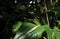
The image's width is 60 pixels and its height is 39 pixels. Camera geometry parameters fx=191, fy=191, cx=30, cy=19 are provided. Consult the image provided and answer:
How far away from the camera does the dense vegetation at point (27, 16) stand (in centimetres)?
134

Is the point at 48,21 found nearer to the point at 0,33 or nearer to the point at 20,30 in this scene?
the point at 20,30

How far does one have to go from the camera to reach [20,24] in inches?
52.6

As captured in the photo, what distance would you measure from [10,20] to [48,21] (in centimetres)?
31

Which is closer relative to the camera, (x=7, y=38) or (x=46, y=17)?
(x=46, y=17)

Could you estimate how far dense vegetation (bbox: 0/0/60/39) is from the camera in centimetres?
134

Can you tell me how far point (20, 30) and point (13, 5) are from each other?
39 cm

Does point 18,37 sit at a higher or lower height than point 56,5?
lower

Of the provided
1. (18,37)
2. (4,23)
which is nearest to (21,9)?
(4,23)

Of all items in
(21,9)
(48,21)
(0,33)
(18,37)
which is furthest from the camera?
(0,33)

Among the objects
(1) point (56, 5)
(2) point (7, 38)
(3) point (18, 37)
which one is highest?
(1) point (56, 5)

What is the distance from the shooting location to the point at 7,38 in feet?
5.08

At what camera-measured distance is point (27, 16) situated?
1.53m

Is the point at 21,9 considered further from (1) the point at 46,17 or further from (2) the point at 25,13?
(1) the point at 46,17

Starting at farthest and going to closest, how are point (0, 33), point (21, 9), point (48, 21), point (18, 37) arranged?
point (0, 33)
point (21, 9)
point (48, 21)
point (18, 37)
